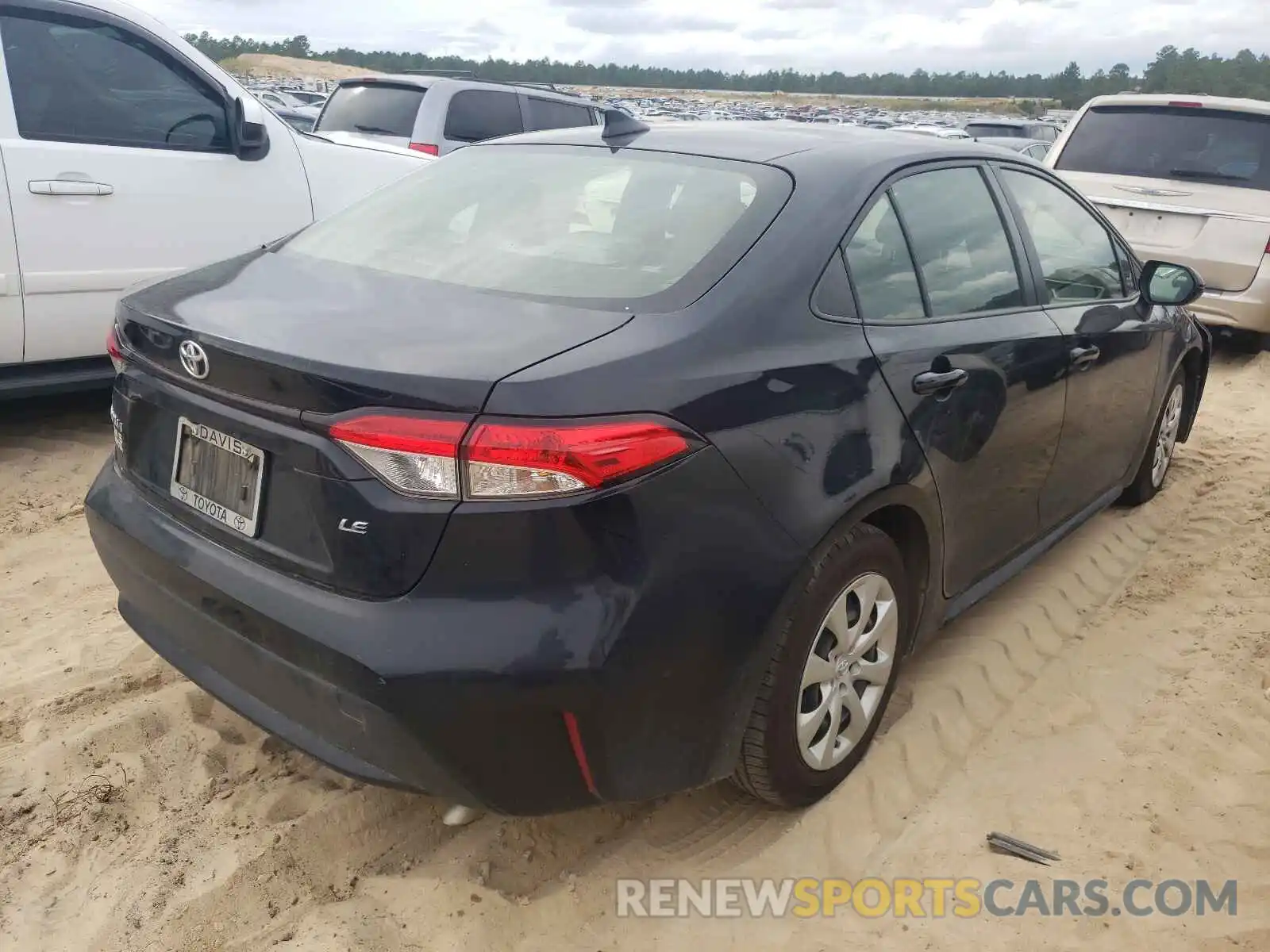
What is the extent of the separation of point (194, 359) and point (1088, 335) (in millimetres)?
2706

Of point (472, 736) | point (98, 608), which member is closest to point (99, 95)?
point (98, 608)

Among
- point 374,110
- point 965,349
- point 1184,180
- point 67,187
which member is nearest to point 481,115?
point 374,110

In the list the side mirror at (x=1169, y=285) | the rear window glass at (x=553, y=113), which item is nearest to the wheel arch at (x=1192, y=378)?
the side mirror at (x=1169, y=285)

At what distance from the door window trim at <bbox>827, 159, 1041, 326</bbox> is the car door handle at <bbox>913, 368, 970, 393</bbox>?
0.47 ft

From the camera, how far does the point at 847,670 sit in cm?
252

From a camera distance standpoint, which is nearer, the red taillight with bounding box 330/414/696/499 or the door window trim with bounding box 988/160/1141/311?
the red taillight with bounding box 330/414/696/499

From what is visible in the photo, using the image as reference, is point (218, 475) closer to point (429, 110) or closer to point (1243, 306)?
point (1243, 306)

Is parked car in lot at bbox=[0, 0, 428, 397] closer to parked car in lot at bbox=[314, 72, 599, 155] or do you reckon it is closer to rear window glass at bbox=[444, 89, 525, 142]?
parked car in lot at bbox=[314, 72, 599, 155]

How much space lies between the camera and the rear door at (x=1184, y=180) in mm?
6664

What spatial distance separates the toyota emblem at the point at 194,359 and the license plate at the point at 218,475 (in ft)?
0.37

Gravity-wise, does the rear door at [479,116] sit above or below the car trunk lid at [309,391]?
above

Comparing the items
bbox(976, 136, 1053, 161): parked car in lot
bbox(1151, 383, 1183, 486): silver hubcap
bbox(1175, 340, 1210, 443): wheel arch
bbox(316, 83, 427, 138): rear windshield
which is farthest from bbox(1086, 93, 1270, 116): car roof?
bbox(976, 136, 1053, 161): parked car in lot

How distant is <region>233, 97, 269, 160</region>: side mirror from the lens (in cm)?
482

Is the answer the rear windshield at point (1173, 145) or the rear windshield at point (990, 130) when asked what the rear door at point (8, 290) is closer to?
the rear windshield at point (1173, 145)
